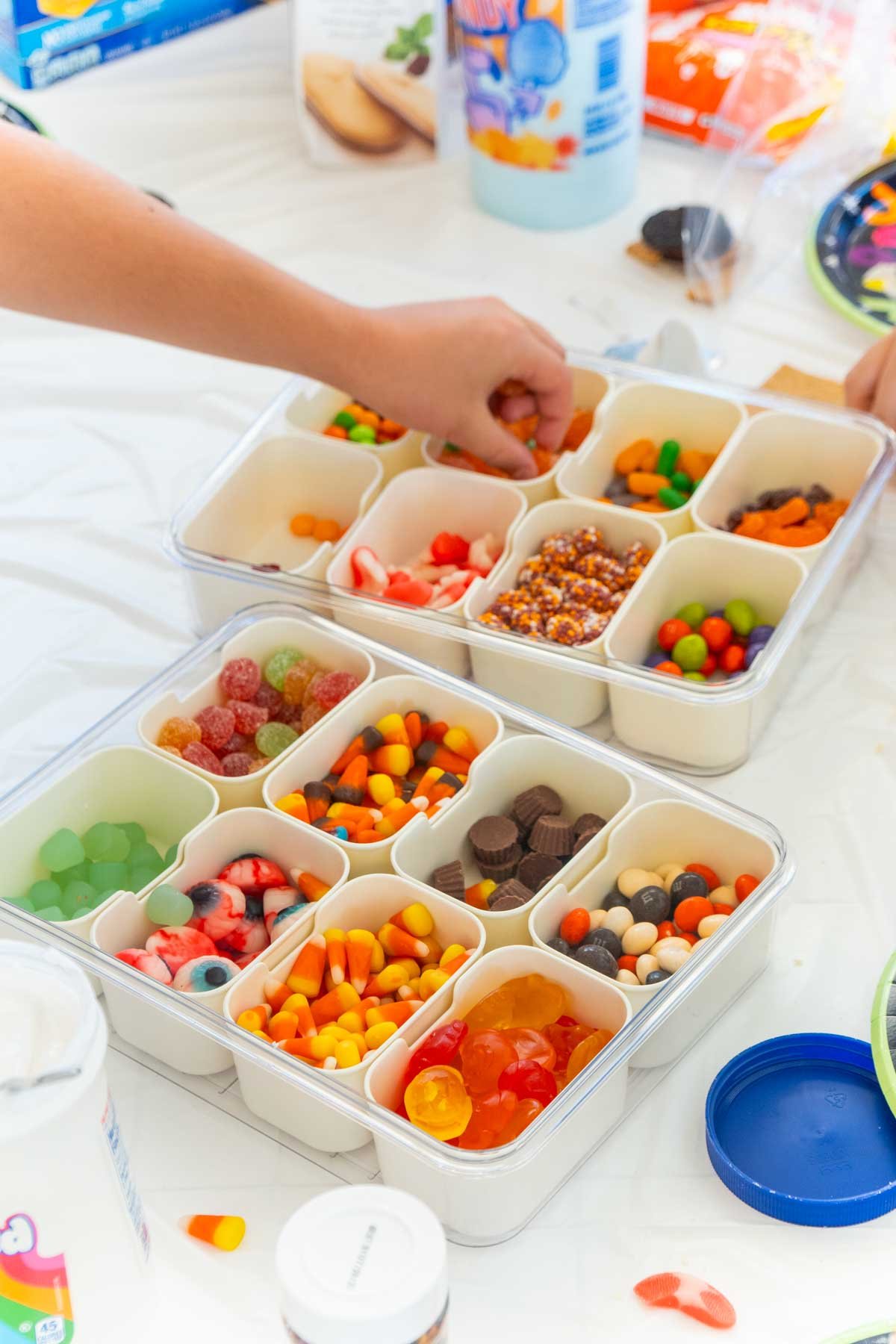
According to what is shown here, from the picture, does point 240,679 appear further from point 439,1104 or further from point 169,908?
point 439,1104

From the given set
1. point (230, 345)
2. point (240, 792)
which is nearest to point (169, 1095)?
point (240, 792)

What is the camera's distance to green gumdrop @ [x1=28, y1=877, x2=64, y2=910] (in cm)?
94

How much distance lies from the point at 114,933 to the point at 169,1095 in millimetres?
102

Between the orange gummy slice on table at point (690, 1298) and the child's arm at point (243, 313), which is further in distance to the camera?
the child's arm at point (243, 313)

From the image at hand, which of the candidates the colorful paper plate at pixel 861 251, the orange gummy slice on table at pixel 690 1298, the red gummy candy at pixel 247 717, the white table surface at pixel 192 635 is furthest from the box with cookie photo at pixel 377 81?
the orange gummy slice on table at pixel 690 1298

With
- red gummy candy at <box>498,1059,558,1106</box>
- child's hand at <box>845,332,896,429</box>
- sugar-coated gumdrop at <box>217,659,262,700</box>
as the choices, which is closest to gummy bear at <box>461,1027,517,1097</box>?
red gummy candy at <box>498,1059,558,1106</box>

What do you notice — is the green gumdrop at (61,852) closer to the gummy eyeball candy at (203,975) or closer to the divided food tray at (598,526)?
the gummy eyeball candy at (203,975)

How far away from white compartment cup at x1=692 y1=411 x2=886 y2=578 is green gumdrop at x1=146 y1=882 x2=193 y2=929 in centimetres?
52

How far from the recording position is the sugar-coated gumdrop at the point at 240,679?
107 centimetres

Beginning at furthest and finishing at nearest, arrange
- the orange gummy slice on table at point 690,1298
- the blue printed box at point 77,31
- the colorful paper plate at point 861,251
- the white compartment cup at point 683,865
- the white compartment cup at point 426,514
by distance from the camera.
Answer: the blue printed box at point 77,31 → the colorful paper plate at point 861,251 → the white compartment cup at point 426,514 → the white compartment cup at point 683,865 → the orange gummy slice on table at point 690,1298

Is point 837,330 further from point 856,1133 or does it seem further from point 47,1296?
point 47,1296

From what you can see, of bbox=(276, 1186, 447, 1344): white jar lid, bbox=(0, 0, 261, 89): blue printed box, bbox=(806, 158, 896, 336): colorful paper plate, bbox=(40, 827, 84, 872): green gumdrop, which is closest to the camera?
bbox=(276, 1186, 447, 1344): white jar lid

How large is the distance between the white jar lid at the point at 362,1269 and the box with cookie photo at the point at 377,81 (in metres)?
1.28

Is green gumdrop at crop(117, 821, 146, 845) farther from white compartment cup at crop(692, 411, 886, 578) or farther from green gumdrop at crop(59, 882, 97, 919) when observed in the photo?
white compartment cup at crop(692, 411, 886, 578)
